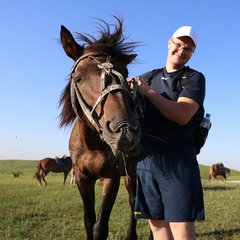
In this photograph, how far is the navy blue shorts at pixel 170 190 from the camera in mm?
2408

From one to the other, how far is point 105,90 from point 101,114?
195 mm

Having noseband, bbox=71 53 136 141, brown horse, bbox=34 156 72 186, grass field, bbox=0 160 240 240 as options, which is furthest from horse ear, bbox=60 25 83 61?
brown horse, bbox=34 156 72 186

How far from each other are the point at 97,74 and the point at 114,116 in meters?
0.63

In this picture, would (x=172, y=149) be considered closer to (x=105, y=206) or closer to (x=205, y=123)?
(x=205, y=123)

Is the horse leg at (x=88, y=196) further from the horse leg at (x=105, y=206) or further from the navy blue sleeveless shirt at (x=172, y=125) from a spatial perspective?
the navy blue sleeveless shirt at (x=172, y=125)

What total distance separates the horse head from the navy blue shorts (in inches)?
12.6

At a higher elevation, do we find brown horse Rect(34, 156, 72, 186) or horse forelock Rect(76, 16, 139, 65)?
horse forelock Rect(76, 16, 139, 65)

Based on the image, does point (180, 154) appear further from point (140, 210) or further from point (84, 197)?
point (84, 197)

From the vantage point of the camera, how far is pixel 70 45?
10.7 feet

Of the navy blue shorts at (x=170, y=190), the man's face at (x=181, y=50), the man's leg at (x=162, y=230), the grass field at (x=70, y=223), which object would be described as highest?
the man's face at (x=181, y=50)

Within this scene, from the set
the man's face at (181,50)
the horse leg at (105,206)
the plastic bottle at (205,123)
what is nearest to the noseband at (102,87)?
the man's face at (181,50)

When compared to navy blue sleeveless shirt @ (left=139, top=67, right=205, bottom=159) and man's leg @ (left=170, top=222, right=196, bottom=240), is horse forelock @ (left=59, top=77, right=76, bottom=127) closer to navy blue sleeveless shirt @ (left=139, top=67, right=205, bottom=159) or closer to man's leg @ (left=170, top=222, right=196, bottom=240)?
navy blue sleeveless shirt @ (left=139, top=67, right=205, bottom=159)

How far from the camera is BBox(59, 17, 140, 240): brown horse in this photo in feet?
7.40

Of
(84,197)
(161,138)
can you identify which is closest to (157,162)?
(161,138)
